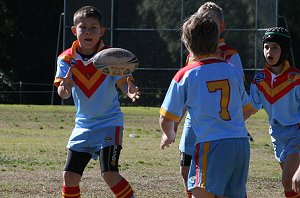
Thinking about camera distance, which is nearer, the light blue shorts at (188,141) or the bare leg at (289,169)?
the light blue shorts at (188,141)

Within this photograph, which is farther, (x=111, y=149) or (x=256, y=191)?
(x=256, y=191)

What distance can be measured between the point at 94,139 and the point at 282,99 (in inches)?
71.6

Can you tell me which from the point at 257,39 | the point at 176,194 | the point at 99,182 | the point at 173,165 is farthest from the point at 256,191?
the point at 257,39

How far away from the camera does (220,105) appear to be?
5.93 m

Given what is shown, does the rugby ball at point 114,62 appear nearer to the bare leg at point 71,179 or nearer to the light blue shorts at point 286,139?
the bare leg at point 71,179

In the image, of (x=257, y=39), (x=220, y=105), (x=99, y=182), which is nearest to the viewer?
(x=220, y=105)

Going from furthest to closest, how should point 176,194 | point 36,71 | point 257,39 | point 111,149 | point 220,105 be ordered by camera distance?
point 36,71
point 257,39
point 176,194
point 111,149
point 220,105

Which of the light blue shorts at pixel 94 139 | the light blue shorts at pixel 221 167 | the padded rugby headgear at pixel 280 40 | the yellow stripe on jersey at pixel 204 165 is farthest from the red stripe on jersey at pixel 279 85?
the yellow stripe on jersey at pixel 204 165

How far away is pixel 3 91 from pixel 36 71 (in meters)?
5.46

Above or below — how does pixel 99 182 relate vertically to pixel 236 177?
below

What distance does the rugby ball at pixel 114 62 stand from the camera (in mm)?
7426

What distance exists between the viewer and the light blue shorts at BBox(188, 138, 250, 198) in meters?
5.88

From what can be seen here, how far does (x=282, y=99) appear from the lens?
7992mm

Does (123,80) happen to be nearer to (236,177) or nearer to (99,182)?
(236,177)
